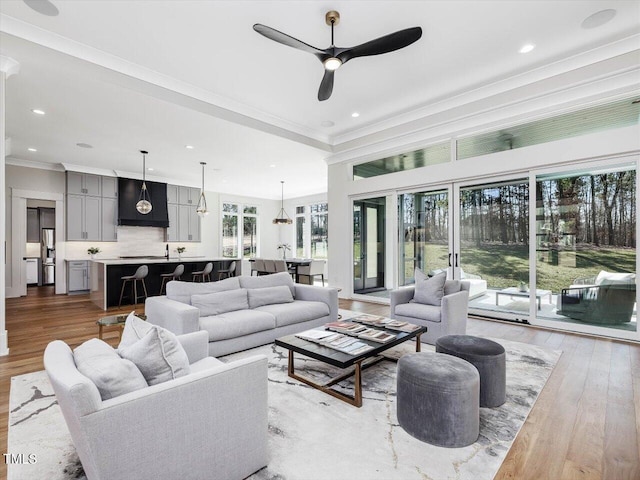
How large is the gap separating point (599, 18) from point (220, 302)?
489cm

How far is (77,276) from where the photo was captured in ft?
25.4

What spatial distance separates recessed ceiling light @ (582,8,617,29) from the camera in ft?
10.1

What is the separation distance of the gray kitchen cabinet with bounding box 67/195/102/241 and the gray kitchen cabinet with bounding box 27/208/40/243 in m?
3.09

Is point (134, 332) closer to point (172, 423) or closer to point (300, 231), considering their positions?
point (172, 423)

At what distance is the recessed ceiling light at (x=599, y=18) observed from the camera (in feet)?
10.1

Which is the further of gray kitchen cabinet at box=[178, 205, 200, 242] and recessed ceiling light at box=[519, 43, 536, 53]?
gray kitchen cabinet at box=[178, 205, 200, 242]

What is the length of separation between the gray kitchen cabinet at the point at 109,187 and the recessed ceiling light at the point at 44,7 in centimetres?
602

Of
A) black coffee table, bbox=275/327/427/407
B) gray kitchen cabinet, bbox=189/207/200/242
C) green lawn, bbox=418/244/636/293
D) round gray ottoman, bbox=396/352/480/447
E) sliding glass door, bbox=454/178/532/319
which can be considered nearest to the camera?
round gray ottoman, bbox=396/352/480/447

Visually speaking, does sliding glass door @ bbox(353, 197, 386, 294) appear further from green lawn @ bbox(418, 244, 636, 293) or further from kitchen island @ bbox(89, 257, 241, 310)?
kitchen island @ bbox(89, 257, 241, 310)

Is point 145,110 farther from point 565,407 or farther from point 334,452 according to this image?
point 565,407

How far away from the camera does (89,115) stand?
4.79 m

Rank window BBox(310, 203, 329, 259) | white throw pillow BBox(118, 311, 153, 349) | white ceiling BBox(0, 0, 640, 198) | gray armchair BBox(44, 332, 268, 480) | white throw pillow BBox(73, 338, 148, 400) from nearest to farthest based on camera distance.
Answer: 1. gray armchair BBox(44, 332, 268, 480)
2. white throw pillow BBox(73, 338, 148, 400)
3. white throw pillow BBox(118, 311, 153, 349)
4. white ceiling BBox(0, 0, 640, 198)
5. window BBox(310, 203, 329, 259)

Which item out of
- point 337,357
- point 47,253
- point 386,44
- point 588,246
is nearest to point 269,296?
point 337,357

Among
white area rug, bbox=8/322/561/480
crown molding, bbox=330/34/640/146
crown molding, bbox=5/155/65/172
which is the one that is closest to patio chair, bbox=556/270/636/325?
white area rug, bbox=8/322/561/480
